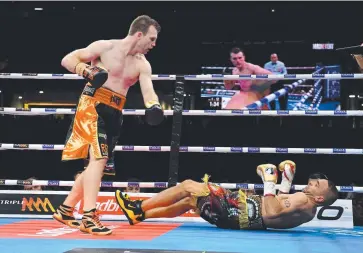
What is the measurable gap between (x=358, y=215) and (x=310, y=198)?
84 cm

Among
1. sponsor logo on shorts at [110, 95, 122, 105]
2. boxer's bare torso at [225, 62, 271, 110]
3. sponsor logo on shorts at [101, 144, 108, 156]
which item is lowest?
sponsor logo on shorts at [101, 144, 108, 156]

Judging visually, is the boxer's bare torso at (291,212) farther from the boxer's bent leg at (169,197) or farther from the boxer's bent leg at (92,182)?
the boxer's bent leg at (92,182)

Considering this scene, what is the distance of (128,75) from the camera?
2730 mm

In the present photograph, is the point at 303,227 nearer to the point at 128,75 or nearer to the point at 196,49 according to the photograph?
the point at 128,75

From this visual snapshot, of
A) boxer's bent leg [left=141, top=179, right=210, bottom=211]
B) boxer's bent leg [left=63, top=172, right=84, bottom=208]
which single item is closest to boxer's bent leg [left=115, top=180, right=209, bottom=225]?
boxer's bent leg [left=141, top=179, right=210, bottom=211]

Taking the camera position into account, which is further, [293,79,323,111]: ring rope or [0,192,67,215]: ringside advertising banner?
[293,79,323,111]: ring rope

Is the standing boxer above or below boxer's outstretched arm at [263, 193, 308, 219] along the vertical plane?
above

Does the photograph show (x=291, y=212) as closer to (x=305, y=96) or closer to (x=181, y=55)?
(x=305, y=96)

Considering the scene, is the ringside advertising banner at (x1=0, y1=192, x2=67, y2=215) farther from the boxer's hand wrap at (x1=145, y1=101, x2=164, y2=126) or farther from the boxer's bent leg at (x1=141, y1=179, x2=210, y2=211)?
the boxer's hand wrap at (x1=145, y1=101, x2=164, y2=126)

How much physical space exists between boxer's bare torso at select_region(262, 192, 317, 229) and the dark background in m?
3.68

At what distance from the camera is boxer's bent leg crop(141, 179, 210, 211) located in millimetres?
2869

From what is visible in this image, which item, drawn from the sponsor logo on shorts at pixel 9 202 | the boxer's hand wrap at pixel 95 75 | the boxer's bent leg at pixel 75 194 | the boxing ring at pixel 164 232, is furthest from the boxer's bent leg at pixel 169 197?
the sponsor logo on shorts at pixel 9 202

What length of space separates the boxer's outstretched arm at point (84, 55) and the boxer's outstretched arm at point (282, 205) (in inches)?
52.9

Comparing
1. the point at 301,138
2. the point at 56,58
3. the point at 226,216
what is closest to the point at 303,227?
the point at 226,216
